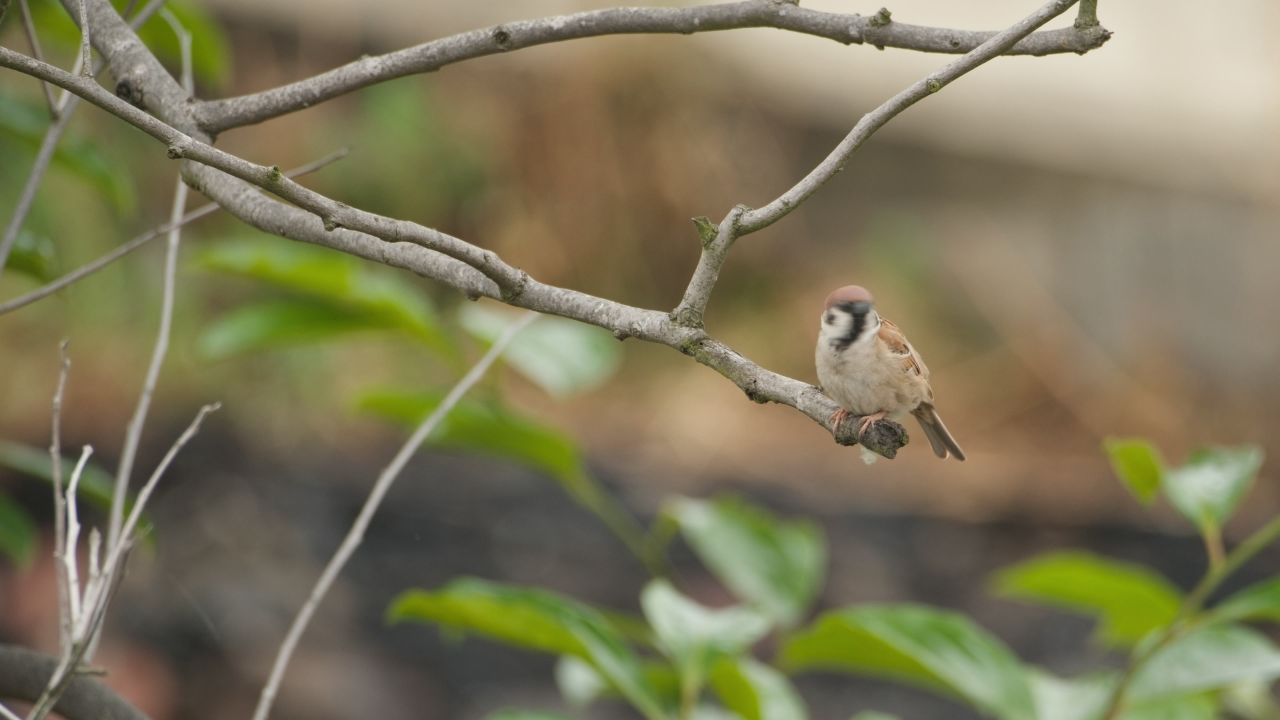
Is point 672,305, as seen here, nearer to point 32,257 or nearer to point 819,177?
point 32,257

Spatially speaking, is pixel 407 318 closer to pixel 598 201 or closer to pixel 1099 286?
pixel 598 201

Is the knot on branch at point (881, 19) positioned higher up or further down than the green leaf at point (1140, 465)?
higher up

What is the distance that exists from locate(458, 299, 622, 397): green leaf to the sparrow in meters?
0.51

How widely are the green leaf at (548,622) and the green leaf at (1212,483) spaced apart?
793 millimetres

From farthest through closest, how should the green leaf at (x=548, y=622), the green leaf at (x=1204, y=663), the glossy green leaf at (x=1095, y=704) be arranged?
the glossy green leaf at (x=1095, y=704) < the green leaf at (x=1204, y=663) < the green leaf at (x=548, y=622)

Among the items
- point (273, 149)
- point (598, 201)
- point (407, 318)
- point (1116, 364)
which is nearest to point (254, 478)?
point (273, 149)

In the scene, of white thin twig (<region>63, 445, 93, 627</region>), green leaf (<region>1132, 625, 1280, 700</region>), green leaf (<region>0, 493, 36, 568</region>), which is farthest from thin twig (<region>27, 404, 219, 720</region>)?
green leaf (<region>1132, 625, 1280, 700</region>)

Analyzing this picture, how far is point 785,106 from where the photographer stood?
23.6ft

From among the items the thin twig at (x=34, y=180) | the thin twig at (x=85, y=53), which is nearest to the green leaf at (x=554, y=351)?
the thin twig at (x=34, y=180)

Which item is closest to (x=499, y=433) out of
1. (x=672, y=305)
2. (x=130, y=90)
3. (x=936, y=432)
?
(x=936, y=432)

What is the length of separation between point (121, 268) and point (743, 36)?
3582 mm

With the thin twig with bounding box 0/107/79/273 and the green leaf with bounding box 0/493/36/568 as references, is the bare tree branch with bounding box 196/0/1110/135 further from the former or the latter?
the green leaf with bounding box 0/493/36/568

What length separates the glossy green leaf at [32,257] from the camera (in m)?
1.72

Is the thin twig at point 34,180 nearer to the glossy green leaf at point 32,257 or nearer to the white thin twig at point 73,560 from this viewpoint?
the glossy green leaf at point 32,257
